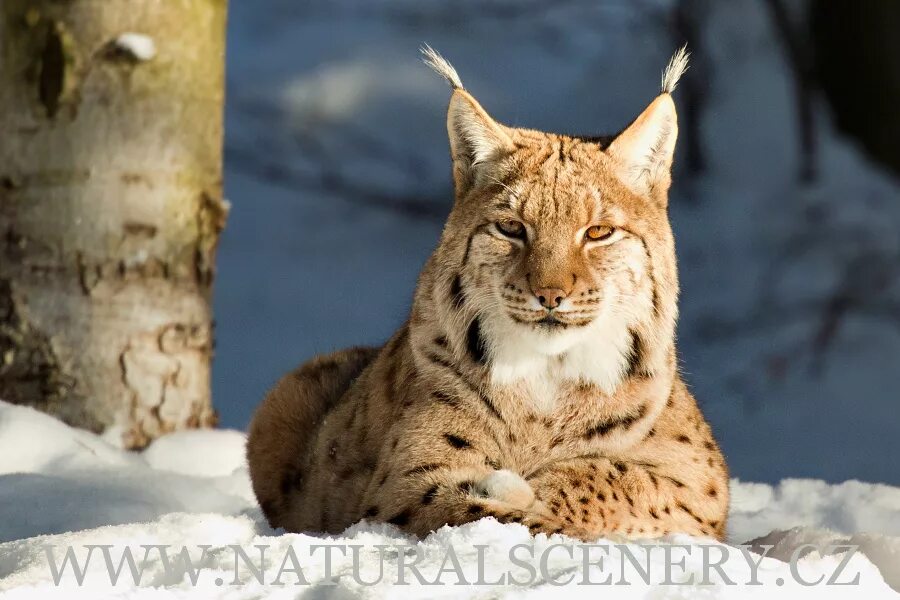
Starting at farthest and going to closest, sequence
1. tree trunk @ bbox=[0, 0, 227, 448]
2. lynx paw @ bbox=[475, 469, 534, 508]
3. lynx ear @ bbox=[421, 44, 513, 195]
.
Answer: 1. tree trunk @ bbox=[0, 0, 227, 448]
2. lynx ear @ bbox=[421, 44, 513, 195]
3. lynx paw @ bbox=[475, 469, 534, 508]

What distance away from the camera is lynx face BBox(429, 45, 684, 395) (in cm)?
339

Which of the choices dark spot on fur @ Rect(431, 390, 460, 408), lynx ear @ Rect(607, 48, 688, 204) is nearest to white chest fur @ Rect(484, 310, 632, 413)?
dark spot on fur @ Rect(431, 390, 460, 408)

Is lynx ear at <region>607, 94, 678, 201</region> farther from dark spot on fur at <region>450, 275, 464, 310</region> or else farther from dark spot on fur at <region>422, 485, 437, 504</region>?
dark spot on fur at <region>422, 485, 437, 504</region>

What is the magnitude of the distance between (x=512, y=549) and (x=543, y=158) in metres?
1.26

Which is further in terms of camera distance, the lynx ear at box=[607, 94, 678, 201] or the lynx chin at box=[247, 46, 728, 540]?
the lynx ear at box=[607, 94, 678, 201]

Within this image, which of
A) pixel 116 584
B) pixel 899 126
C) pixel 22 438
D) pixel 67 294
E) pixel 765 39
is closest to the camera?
pixel 116 584

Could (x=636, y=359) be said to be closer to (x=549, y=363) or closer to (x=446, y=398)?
(x=549, y=363)

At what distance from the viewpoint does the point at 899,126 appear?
32.4 ft

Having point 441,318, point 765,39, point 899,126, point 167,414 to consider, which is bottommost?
point 167,414

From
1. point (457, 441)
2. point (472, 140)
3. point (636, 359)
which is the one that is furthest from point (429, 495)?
point (472, 140)

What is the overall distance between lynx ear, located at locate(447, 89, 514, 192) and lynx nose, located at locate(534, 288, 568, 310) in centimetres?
56

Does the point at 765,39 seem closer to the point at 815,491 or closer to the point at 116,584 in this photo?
the point at 815,491

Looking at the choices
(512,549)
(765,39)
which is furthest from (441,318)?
(765,39)

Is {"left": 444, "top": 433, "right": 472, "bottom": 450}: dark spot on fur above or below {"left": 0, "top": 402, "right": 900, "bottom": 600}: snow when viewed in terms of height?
above
